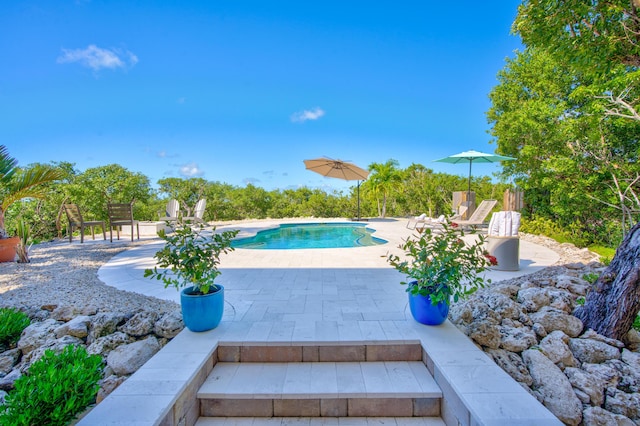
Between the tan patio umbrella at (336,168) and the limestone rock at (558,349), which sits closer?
the limestone rock at (558,349)

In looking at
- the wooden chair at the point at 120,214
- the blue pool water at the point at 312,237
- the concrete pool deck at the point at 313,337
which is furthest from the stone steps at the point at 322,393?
the wooden chair at the point at 120,214

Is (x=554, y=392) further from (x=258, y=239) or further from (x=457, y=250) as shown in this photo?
(x=258, y=239)

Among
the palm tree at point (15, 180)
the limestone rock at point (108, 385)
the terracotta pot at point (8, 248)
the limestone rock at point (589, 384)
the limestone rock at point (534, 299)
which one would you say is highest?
the palm tree at point (15, 180)

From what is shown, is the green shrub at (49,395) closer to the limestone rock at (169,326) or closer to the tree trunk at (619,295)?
the limestone rock at (169,326)

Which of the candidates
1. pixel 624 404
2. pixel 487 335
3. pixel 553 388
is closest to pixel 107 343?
pixel 487 335

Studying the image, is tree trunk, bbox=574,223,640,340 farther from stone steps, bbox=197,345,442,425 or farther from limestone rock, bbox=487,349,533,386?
stone steps, bbox=197,345,442,425

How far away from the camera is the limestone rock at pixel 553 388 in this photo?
178 centimetres

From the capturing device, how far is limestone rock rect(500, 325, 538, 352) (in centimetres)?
234

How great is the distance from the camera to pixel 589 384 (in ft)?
6.45

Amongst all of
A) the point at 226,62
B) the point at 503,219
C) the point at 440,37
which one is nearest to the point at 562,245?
the point at 503,219

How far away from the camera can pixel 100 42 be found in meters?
7.68

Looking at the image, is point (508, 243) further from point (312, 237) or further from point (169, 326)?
point (312, 237)

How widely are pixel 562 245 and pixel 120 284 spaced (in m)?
9.05

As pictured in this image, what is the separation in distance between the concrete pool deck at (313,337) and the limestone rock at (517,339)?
0.36m
